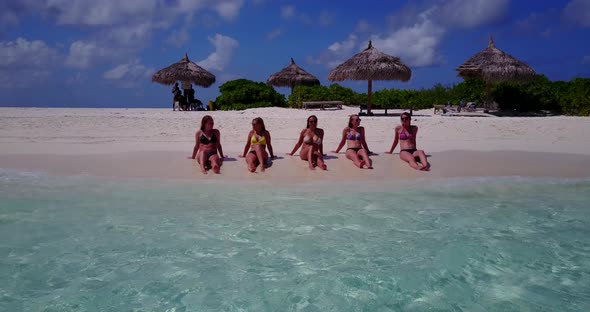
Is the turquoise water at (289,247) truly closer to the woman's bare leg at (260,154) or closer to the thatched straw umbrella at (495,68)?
the woman's bare leg at (260,154)

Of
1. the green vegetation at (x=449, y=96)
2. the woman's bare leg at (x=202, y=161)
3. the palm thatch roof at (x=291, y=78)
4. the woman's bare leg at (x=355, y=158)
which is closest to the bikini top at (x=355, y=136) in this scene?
the woman's bare leg at (x=355, y=158)

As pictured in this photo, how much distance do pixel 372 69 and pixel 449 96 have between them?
23.3 feet

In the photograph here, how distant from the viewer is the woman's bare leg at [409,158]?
8172mm

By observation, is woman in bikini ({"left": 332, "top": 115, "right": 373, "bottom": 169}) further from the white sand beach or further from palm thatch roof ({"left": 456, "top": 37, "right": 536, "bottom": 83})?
palm thatch roof ({"left": 456, "top": 37, "right": 536, "bottom": 83})

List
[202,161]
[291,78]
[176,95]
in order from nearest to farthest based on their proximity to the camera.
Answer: [202,161], [176,95], [291,78]

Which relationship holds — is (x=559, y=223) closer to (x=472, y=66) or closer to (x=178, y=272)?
(x=178, y=272)

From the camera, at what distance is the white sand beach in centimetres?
806

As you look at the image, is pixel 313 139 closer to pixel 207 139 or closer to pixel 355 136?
pixel 355 136

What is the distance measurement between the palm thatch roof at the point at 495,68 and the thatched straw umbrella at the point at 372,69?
311 centimetres

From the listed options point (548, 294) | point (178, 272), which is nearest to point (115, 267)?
point (178, 272)

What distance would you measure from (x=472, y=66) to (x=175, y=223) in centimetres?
1740

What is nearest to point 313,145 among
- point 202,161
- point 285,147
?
point 202,161

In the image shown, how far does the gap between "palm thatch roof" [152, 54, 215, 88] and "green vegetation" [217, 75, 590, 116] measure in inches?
40.9

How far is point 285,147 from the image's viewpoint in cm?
1035
